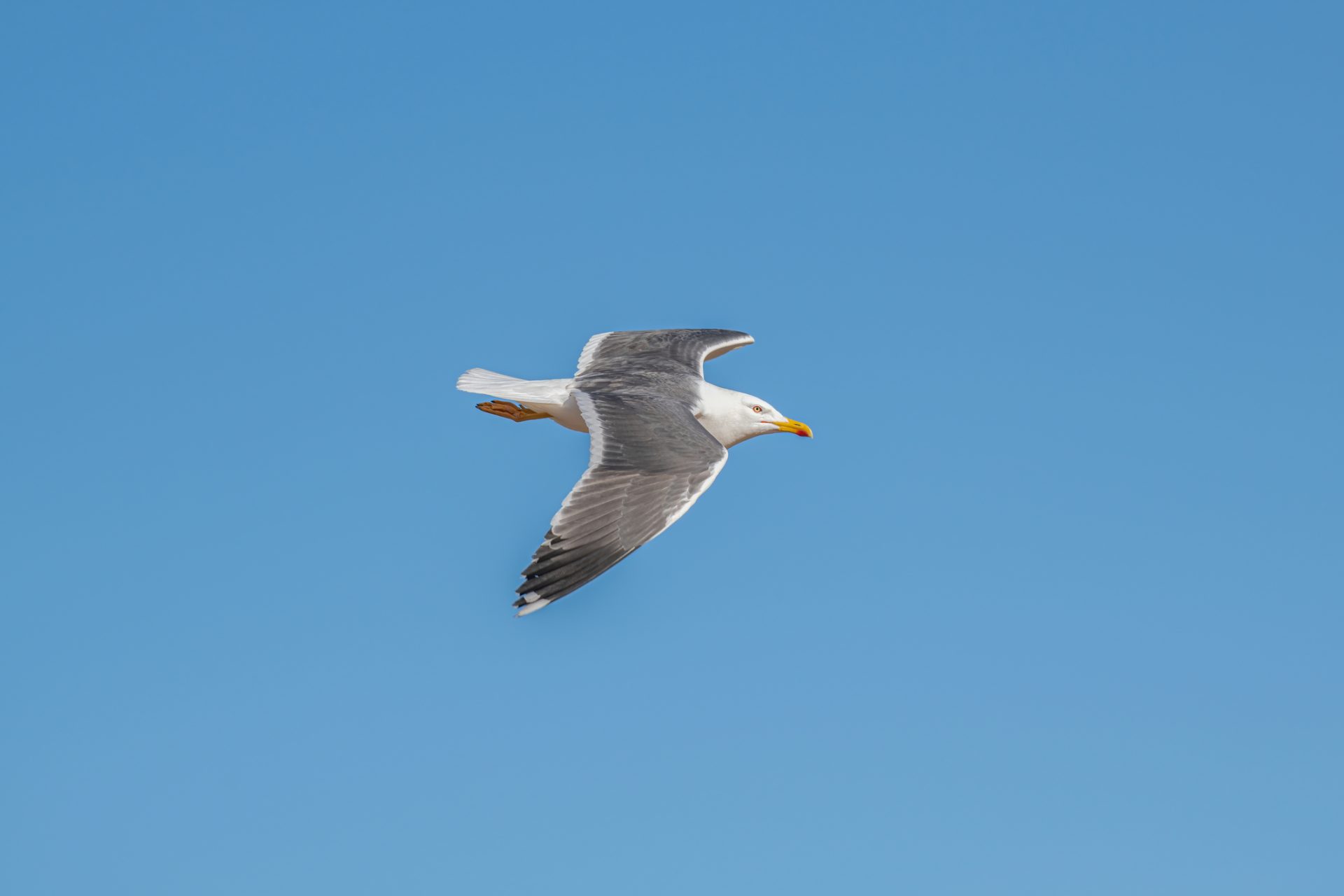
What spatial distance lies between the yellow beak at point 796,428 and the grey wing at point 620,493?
131 inches

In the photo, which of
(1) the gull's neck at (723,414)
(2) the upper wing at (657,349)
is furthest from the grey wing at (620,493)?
(2) the upper wing at (657,349)

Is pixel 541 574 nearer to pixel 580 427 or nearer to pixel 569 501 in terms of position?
pixel 569 501

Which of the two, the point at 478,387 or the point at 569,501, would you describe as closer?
the point at 569,501

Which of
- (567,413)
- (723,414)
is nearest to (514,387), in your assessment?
(567,413)

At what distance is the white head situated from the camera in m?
16.3

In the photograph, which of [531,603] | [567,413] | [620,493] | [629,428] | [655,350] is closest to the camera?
[531,603]

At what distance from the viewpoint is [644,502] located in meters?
11.8

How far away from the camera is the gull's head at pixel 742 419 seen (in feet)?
53.5

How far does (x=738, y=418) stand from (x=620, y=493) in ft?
16.1

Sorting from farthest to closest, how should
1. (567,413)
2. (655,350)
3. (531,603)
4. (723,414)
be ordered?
(655,350) → (723,414) → (567,413) → (531,603)

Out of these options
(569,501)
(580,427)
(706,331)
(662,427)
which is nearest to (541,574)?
(569,501)

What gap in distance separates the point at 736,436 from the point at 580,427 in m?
1.89

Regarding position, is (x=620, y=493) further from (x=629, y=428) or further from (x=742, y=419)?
(x=742, y=419)

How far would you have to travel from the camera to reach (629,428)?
1305 cm
